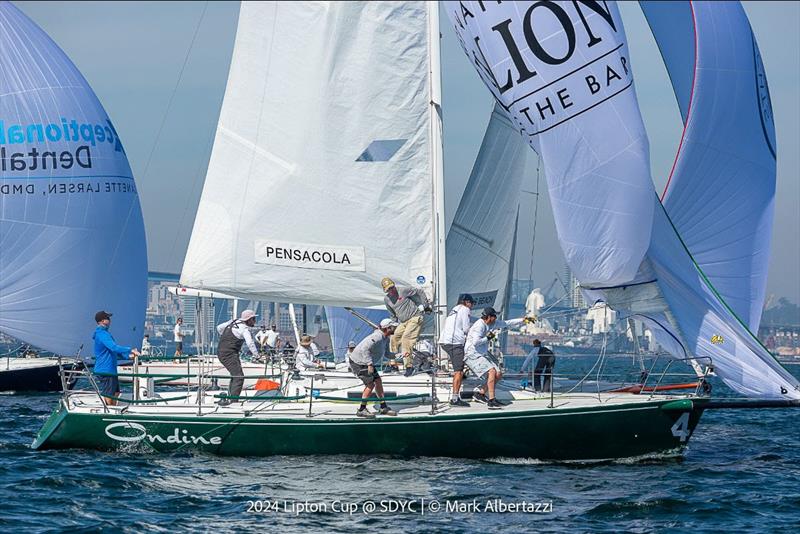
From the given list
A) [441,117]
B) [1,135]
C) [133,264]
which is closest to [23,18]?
[1,135]

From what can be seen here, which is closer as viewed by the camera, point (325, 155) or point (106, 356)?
point (106, 356)

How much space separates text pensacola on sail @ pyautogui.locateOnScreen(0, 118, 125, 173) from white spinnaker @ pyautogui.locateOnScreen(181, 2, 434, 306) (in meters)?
9.47

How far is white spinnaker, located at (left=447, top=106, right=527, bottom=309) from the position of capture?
74.3 feet

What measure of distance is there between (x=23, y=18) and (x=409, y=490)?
56.8 feet

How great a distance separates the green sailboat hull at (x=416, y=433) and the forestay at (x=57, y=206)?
30.4 ft

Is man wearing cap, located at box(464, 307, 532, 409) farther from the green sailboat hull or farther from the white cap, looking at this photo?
the white cap

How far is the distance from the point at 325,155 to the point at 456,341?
126 inches

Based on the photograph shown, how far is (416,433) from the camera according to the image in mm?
14922

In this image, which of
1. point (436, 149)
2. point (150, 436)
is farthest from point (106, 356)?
point (436, 149)

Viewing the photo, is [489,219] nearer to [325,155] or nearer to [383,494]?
[325,155]

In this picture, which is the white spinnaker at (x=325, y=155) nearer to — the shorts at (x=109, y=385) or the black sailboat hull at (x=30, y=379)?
the shorts at (x=109, y=385)

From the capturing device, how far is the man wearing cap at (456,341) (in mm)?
15477

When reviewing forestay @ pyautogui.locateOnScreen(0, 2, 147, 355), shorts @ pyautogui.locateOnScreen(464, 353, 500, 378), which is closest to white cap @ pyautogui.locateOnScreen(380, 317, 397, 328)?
shorts @ pyautogui.locateOnScreen(464, 353, 500, 378)

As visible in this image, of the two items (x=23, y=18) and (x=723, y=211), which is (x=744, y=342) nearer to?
(x=723, y=211)
